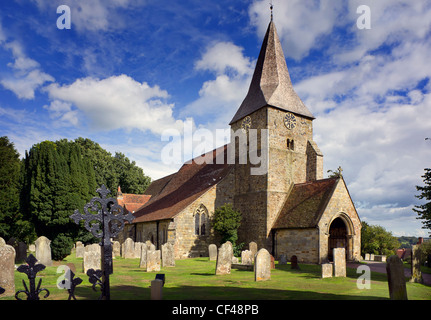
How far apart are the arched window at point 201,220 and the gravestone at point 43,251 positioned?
11.6 metres

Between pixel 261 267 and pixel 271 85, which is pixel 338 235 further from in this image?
pixel 271 85

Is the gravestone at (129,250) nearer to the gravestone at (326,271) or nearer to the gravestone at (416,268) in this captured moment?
the gravestone at (326,271)

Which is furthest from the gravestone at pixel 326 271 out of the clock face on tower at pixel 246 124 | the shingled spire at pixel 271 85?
the clock face on tower at pixel 246 124

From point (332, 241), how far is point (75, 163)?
19.6 metres

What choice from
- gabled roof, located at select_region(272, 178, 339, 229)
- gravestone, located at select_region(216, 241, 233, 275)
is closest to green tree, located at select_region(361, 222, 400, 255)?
gabled roof, located at select_region(272, 178, 339, 229)

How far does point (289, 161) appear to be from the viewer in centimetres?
2750

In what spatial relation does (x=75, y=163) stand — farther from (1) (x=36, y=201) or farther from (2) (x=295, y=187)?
(2) (x=295, y=187)

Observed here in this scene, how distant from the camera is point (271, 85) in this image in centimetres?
2912

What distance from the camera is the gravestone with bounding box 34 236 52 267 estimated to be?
1825 centimetres

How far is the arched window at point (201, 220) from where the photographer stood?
27.4 meters

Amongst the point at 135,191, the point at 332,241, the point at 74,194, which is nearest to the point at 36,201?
the point at 74,194

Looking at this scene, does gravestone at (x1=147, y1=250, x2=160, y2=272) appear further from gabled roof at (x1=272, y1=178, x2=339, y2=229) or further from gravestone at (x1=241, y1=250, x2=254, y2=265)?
gabled roof at (x1=272, y1=178, x2=339, y2=229)

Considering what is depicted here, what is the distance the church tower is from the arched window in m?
2.97

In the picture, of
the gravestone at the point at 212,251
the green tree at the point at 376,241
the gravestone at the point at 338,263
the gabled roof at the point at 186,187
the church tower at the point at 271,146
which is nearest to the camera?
the gravestone at the point at 338,263
